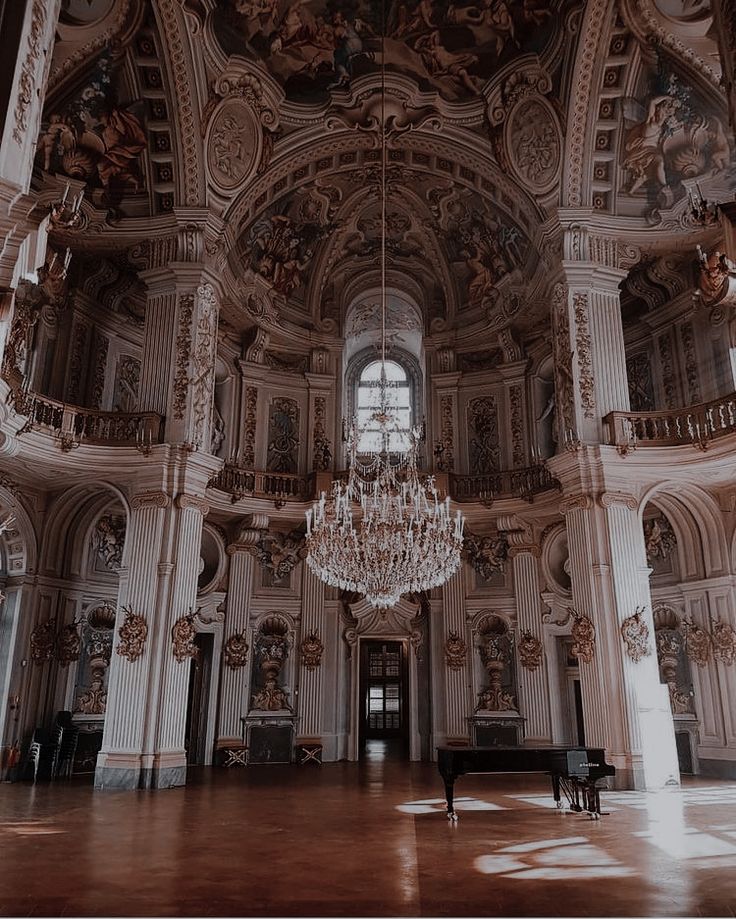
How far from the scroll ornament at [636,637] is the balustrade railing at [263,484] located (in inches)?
311

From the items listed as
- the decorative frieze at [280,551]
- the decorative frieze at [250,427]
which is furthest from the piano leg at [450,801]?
the decorative frieze at [250,427]

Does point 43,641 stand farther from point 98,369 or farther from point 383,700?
point 383,700

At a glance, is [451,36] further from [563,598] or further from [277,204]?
[563,598]

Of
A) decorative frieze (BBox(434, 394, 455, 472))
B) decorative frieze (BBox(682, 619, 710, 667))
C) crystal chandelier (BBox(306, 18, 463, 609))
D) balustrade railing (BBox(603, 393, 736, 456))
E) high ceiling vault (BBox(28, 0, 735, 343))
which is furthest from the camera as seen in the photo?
decorative frieze (BBox(434, 394, 455, 472))

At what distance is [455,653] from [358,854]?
10.4 m

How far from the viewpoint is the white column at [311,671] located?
1708cm

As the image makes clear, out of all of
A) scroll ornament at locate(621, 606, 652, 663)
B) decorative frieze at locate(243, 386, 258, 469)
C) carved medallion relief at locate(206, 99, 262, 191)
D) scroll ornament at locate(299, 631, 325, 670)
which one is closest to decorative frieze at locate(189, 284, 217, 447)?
carved medallion relief at locate(206, 99, 262, 191)

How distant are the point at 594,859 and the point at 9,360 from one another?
10649mm

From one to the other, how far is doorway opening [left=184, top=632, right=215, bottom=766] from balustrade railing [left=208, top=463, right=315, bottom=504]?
11.3ft

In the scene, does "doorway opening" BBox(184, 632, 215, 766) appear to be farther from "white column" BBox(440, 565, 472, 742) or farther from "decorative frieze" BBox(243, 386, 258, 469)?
"white column" BBox(440, 565, 472, 742)

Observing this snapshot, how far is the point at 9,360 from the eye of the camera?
11.7m

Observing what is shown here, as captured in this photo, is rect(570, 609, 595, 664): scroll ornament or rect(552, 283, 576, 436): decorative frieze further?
rect(552, 283, 576, 436): decorative frieze

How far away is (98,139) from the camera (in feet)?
47.6

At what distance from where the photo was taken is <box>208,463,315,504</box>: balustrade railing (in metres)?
16.7
